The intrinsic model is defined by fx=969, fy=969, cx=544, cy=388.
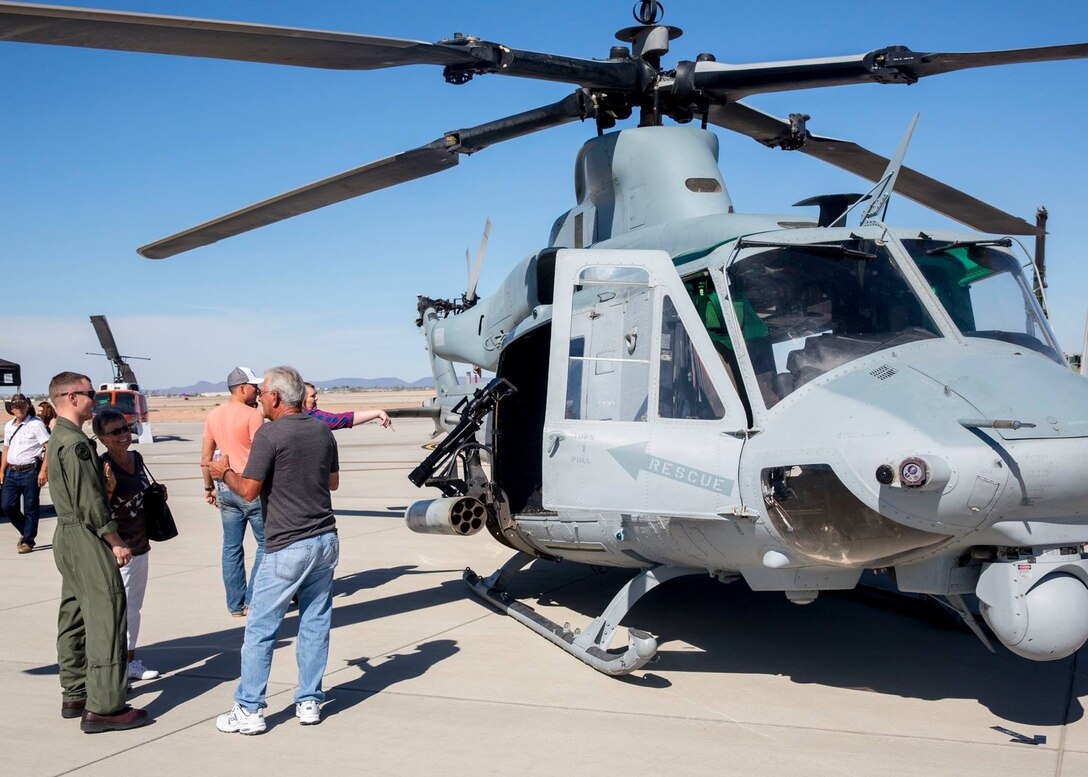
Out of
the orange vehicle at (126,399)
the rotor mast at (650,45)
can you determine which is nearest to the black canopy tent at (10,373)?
the orange vehicle at (126,399)

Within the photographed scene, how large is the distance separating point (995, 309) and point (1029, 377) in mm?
816

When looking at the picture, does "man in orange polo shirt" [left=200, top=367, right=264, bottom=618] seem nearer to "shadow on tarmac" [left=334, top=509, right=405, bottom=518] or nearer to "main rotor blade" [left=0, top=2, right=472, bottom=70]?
"main rotor blade" [left=0, top=2, right=472, bottom=70]

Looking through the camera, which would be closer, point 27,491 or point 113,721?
point 113,721

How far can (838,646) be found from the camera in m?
6.02

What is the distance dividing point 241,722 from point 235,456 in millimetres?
2706

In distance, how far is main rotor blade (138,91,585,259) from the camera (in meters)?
7.33

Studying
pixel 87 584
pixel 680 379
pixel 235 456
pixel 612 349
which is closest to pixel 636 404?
pixel 680 379

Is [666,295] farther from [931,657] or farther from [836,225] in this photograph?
[931,657]

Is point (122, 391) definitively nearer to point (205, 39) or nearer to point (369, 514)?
point (369, 514)

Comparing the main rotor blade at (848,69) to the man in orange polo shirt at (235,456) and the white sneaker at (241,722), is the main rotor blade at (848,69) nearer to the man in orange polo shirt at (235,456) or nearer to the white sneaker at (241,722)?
the man in orange polo shirt at (235,456)

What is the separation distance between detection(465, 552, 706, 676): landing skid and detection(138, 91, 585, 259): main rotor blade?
347 cm

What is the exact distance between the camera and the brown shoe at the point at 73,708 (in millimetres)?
4801

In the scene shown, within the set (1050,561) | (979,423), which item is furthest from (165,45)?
(1050,561)

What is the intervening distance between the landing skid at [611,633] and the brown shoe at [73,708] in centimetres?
263
